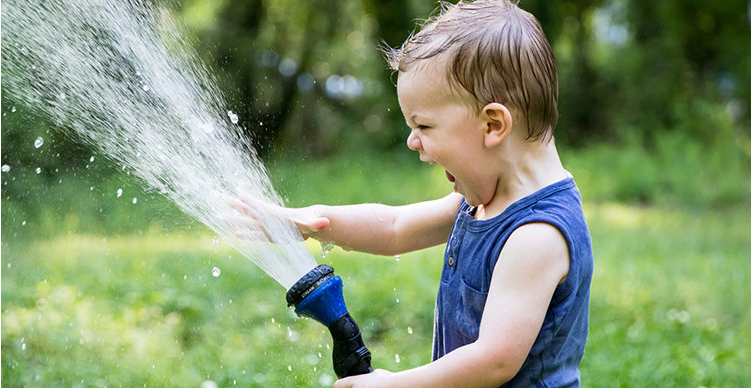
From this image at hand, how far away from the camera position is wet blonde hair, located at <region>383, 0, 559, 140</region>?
5.80 feet

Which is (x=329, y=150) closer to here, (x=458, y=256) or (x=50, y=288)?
(x=50, y=288)

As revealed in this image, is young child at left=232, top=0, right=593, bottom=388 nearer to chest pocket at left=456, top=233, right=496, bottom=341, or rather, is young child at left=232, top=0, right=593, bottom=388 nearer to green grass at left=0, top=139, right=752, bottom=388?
chest pocket at left=456, top=233, right=496, bottom=341

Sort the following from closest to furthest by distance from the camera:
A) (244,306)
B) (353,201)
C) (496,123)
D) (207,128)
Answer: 1. (496,123)
2. (207,128)
3. (244,306)
4. (353,201)

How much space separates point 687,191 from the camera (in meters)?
9.63

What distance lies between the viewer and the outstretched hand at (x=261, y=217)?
221 centimetres

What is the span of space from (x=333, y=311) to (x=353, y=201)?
21.6 feet

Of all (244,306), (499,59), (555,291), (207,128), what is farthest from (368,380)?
(244,306)

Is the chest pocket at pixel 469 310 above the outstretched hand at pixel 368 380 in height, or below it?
above

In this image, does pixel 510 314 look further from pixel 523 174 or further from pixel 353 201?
pixel 353 201

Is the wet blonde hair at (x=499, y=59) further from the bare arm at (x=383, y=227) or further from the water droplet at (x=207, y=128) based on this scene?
the water droplet at (x=207, y=128)

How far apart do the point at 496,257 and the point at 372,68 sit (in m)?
12.8

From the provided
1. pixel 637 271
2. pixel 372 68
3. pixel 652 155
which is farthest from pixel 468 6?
pixel 372 68

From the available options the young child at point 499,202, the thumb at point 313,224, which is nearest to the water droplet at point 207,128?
the thumb at point 313,224

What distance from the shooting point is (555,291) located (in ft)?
5.96
